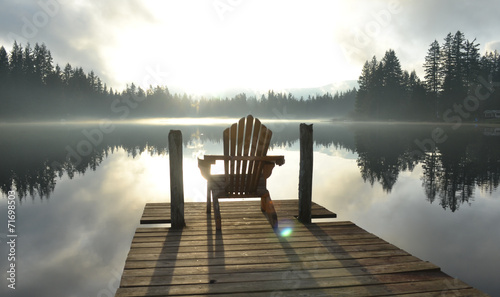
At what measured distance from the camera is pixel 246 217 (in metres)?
5.95

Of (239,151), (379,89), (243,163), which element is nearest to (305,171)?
(243,163)

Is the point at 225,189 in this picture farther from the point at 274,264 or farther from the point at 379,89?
the point at 379,89

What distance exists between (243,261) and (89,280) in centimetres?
314

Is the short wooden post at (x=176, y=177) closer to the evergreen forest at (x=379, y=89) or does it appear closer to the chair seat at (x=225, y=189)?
the chair seat at (x=225, y=189)

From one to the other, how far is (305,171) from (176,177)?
2.15 metres

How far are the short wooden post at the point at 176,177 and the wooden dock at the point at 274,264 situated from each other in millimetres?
225

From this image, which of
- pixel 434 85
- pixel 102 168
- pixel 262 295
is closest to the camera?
pixel 262 295

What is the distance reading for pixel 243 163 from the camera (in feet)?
18.0

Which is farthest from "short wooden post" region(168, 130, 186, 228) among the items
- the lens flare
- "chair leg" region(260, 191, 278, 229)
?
the lens flare

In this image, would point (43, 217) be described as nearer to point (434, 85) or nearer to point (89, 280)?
point (89, 280)

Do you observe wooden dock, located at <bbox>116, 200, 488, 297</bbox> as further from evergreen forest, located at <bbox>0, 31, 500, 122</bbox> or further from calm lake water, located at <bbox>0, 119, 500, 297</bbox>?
evergreen forest, located at <bbox>0, 31, 500, 122</bbox>

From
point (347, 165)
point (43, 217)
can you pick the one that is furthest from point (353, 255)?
point (347, 165)

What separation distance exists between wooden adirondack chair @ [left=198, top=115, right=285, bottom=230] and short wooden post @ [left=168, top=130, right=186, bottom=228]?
1.50 feet

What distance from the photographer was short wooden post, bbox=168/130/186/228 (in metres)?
4.99
